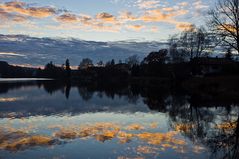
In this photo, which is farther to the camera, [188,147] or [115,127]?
[115,127]

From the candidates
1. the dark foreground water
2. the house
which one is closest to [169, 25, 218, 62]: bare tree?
the house

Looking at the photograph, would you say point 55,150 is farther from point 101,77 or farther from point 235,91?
point 101,77

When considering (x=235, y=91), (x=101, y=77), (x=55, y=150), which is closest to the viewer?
(x=55, y=150)

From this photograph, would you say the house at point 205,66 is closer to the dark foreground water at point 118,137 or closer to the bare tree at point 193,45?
the bare tree at point 193,45

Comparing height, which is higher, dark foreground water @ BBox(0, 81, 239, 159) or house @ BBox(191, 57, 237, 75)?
house @ BBox(191, 57, 237, 75)

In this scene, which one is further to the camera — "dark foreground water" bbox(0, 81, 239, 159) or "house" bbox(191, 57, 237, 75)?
"house" bbox(191, 57, 237, 75)

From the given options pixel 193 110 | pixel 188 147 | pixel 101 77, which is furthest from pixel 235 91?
pixel 101 77

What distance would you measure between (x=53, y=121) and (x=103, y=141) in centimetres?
881

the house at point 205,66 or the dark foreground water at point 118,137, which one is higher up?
the house at point 205,66

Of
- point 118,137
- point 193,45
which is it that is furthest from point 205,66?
point 118,137

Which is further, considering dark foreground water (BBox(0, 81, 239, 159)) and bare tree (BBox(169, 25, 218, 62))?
bare tree (BBox(169, 25, 218, 62))

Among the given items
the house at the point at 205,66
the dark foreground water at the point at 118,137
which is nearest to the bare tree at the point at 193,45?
the house at the point at 205,66

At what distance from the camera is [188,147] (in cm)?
1627

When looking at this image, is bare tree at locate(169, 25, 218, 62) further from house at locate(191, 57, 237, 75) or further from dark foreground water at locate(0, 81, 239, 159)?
dark foreground water at locate(0, 81, 239, 159)
